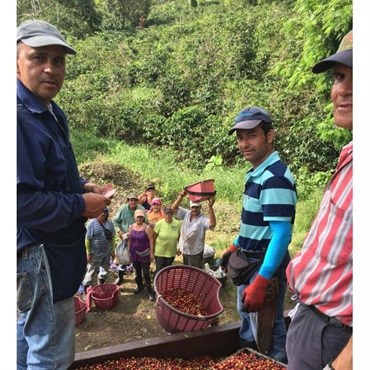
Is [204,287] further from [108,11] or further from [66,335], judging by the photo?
[108,11]

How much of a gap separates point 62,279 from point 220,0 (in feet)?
103

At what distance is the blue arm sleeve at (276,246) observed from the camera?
226 centimetres

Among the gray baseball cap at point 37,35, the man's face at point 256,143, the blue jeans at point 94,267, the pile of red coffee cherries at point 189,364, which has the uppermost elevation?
the gray baseball cap at point 37,35

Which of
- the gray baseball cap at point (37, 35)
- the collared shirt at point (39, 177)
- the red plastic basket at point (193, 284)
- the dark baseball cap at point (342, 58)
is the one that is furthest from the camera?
the red plastic basket at point (193, 284)

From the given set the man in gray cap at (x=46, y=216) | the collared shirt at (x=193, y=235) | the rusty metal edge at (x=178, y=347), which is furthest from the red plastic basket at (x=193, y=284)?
the man in gray cap at (x=46, y=216)

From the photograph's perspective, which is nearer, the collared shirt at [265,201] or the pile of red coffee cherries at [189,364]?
the collared shirt at [265,201]

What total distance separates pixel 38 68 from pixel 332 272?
1.59 m

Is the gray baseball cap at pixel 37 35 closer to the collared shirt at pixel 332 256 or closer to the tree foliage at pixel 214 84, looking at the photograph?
the collared shirt at pixel 332 256

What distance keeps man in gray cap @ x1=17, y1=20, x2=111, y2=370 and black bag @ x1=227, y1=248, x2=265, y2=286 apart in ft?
3.95

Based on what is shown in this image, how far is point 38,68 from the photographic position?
1716 millimetres

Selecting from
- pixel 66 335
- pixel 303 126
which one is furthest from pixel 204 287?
pixel 303 126

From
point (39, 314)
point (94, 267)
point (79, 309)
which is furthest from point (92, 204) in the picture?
point (94, 267)

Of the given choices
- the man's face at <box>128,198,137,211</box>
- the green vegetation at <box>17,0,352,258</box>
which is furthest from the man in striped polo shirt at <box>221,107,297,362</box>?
the green vegetation at <box>17,0,352,258</box>

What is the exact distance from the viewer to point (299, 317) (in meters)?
1.50
